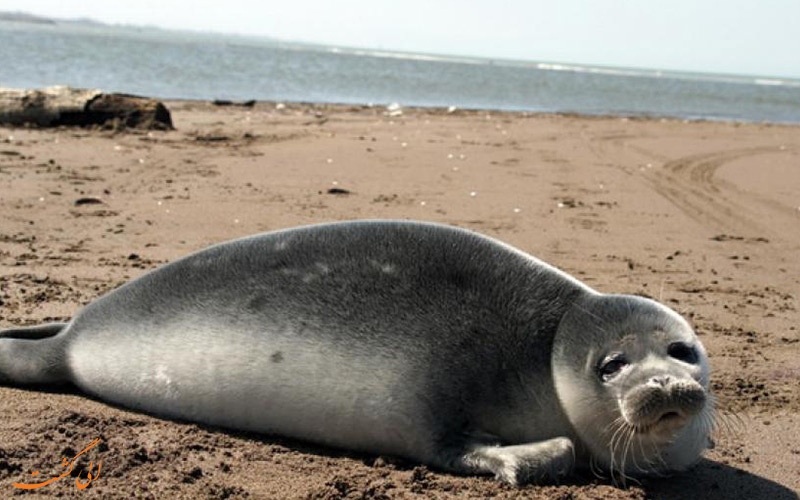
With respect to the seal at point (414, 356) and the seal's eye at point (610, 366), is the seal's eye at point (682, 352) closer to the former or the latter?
the seal at point (414, 356)

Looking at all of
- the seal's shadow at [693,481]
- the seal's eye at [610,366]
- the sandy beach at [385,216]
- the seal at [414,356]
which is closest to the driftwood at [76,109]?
the sandy beach at [385,216]

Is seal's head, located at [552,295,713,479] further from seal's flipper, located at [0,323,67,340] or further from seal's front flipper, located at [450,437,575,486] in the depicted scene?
seal's flipper, located at [0,323,67,340]

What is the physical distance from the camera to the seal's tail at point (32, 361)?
14.2 ft

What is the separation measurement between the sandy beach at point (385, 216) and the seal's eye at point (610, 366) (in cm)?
41

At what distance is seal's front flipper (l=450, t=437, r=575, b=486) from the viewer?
354 cm

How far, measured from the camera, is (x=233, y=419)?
3975 millimetres

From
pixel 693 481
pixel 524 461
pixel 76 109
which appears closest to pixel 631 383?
pixel 524 461

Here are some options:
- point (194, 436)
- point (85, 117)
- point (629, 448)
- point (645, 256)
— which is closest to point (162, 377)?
point (194, 436)

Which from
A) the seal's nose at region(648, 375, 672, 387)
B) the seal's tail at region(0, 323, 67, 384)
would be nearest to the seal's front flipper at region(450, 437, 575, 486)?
the seal's nose at region(648, 375, 672, 387)

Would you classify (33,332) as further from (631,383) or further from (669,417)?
(669,417)

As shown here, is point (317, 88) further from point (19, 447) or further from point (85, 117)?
point (19, 447)

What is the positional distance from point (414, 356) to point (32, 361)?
1.75 meters

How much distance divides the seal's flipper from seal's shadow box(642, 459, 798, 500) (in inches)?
105

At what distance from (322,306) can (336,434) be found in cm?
51
